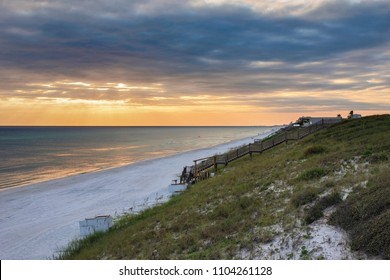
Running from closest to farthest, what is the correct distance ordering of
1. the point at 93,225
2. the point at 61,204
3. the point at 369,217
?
the point at 369,217 → the point at 93,225 → the point at 61,204

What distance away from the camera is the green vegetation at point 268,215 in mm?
→ 9625

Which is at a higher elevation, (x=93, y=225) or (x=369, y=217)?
(x=369, y=217)

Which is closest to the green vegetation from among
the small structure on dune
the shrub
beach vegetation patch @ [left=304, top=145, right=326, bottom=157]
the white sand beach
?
the shrub

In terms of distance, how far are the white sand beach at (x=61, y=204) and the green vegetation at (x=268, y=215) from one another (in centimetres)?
340

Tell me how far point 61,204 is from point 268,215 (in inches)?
821

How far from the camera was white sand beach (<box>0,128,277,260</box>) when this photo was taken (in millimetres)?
18641

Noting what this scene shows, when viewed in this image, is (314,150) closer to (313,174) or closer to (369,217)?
(313,174)

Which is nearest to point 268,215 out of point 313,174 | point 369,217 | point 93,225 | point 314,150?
point 369,217

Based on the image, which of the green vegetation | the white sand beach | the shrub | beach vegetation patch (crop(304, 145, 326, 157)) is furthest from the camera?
beach vegetation patch (crop(304, 145, 326, 157))

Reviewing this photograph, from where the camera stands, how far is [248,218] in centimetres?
1265

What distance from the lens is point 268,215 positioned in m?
12.3

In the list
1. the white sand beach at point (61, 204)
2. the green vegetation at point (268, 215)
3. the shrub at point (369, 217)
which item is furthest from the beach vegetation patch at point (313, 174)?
the white sand beach at point (61, 204)

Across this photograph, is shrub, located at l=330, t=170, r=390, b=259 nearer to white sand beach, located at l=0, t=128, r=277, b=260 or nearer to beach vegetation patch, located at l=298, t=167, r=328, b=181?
beach vegetation patch, located at l=298, t=167, r=328, b=181

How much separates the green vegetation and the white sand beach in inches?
134
